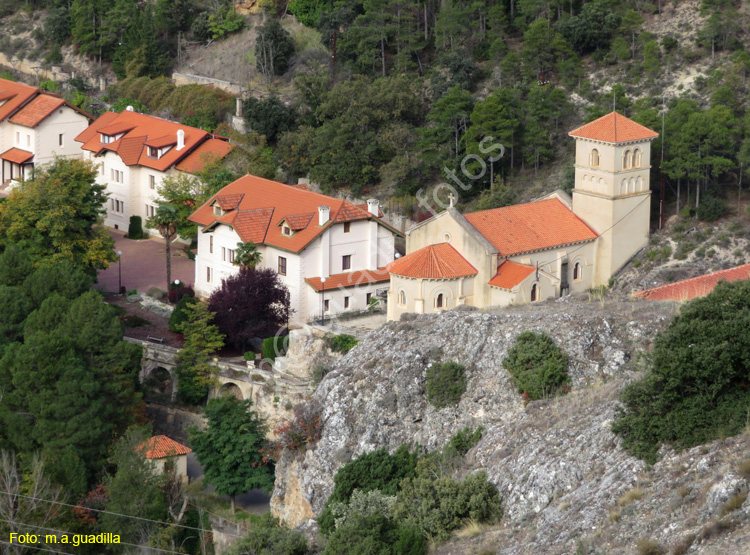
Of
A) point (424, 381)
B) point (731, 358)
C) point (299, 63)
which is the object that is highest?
point (299, 63)

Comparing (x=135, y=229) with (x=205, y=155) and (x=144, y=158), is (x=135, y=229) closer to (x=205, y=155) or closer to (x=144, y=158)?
(x=144, y=158)

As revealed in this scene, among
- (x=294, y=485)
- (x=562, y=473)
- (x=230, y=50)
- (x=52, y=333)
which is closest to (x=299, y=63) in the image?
(x=230, y=50)

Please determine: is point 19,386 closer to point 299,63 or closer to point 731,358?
point 731,358

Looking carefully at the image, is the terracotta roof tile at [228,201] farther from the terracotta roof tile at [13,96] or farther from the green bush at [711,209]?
the terracotta roof tile at [13,96]

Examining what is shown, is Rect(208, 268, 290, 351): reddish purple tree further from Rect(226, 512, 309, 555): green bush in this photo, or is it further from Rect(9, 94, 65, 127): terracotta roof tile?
Rect(9, 94, 65, 127): terracotta roof tile

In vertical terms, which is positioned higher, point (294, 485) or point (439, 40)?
point (439, 40)
